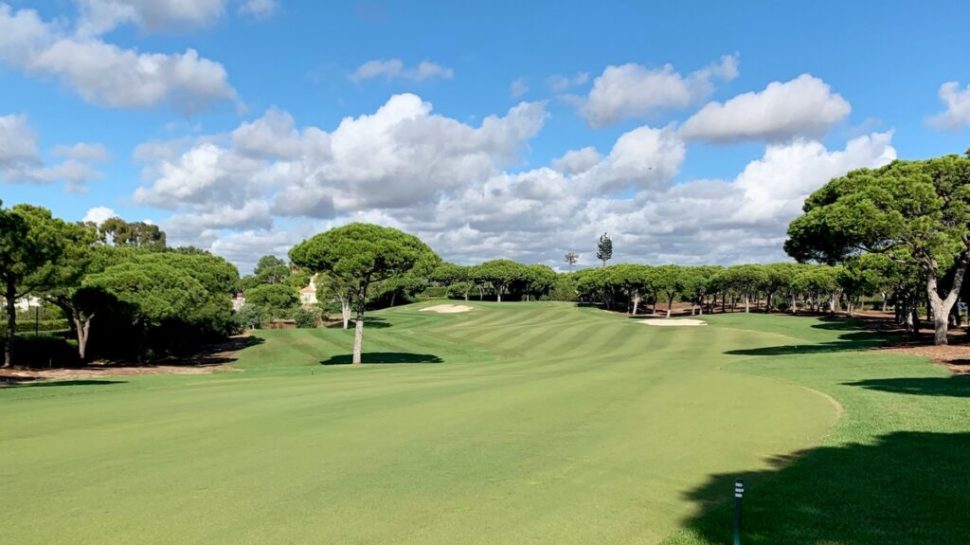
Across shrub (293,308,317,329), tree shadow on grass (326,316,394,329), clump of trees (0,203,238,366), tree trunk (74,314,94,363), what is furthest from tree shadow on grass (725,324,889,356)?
shrub (293,308,317,329)

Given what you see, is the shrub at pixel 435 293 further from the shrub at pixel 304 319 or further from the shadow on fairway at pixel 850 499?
the shadow on fairway at pixel 850 499

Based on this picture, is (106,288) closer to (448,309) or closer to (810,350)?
(810,350)

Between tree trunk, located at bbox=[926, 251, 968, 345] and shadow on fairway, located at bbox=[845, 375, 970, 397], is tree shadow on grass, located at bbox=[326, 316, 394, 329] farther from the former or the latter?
shadow on fairway, located at bbox=[845, 375, 970, 397]

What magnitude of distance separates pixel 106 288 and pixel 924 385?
44305mm

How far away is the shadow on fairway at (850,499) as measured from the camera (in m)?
7.07

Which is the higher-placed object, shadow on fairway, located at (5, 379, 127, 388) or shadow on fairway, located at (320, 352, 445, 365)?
shadow on fairway, located at (5, 379, 127, 388)

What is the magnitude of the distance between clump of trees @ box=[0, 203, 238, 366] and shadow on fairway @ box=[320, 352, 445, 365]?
10887 millimetres

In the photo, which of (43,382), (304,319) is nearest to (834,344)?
(43,382)

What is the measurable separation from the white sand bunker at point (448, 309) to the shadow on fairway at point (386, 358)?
50163mm

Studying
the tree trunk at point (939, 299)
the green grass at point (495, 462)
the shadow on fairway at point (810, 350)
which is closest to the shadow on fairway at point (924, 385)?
the green grass at point (495, 462)

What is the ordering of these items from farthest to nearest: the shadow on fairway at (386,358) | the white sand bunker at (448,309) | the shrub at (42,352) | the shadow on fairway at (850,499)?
the white sand bunker at (448,309), the shadow on fairway at (386,358), the shrub at (42,352), the shadow on fairway at (850,499)

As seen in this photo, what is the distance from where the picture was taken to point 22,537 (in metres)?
7.34

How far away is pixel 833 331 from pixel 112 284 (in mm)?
61458

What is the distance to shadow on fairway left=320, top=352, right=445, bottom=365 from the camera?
44.2 meters
